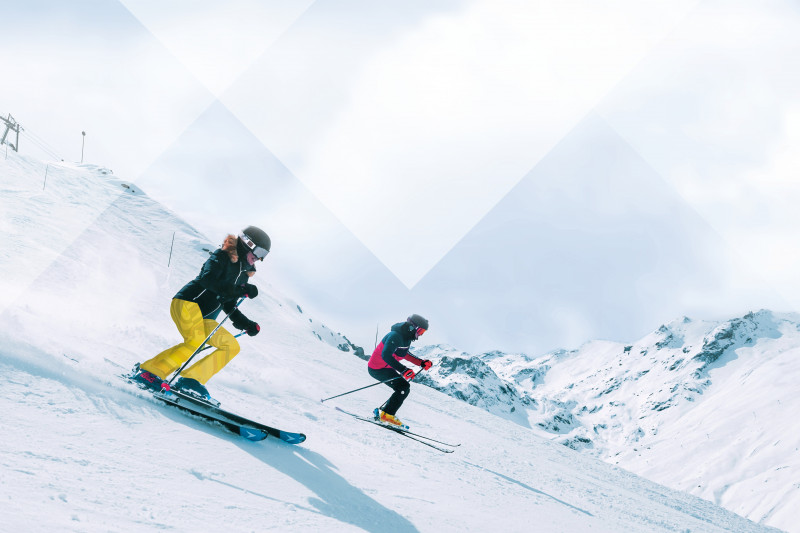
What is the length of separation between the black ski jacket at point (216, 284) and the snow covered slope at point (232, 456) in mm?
1153

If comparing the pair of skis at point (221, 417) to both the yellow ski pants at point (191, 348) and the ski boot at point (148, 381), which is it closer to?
the ski boot at point (148, 381)

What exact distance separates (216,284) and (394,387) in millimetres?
4481

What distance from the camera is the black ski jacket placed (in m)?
6.35

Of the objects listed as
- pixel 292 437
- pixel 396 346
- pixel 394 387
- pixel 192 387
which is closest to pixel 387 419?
pixel 394 387

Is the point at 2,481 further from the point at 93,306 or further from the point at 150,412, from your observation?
the point at 93,306

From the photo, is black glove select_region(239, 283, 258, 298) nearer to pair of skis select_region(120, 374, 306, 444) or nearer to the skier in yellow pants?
the skier in yellow pants

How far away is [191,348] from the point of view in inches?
251

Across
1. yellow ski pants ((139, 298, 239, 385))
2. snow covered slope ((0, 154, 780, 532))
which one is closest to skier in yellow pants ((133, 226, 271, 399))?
yellow ski pants ((139, 298, 239, 385))

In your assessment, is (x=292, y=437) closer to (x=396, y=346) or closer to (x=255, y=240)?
(x=255, y=240)

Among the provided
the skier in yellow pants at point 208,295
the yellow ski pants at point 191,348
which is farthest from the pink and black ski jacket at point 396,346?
the skier in yellow pants at point 208,295

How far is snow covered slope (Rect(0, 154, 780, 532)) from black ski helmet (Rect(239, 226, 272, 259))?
6.49ft

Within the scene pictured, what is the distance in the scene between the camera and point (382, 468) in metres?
6.40

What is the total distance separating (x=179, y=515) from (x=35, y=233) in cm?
1710

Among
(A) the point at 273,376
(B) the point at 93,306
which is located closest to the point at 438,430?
(A) the point at 273,376
